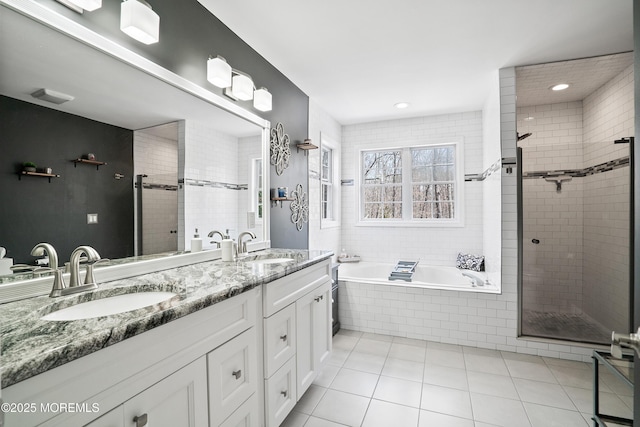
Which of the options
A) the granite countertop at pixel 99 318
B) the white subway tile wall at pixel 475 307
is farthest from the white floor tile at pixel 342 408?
the white subway tile wall at pixel 475 307

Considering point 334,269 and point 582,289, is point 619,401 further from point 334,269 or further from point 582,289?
point 334,269

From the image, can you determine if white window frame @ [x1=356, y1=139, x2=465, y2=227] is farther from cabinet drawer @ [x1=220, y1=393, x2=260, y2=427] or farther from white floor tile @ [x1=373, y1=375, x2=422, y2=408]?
cabinet drawer @ [x1=220, y1=393, x2=260, y2=427]

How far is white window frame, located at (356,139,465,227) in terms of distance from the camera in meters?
4.13

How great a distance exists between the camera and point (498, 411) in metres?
1.97

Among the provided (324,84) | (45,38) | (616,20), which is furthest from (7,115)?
(616,20)

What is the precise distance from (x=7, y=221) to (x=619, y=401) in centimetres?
341

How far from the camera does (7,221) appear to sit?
106 cm

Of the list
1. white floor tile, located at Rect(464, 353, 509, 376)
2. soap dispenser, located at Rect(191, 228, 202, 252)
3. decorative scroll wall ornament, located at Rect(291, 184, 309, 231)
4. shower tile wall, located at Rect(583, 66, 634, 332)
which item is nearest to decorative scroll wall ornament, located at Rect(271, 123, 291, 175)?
decorative scroll wall ornament, located at Rect(291, 184, 309, 231)

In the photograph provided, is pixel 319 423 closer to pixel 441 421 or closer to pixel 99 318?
pixel 441 421

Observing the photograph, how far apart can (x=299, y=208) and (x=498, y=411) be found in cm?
228

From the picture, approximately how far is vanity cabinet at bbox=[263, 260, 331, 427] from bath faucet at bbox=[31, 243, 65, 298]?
79 cm

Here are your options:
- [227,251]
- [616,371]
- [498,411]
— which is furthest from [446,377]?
[227,251]

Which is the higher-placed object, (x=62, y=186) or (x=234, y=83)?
(x=234, y=83)

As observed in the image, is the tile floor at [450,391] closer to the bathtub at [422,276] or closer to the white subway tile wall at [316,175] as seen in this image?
the bathtub at [422,276]
